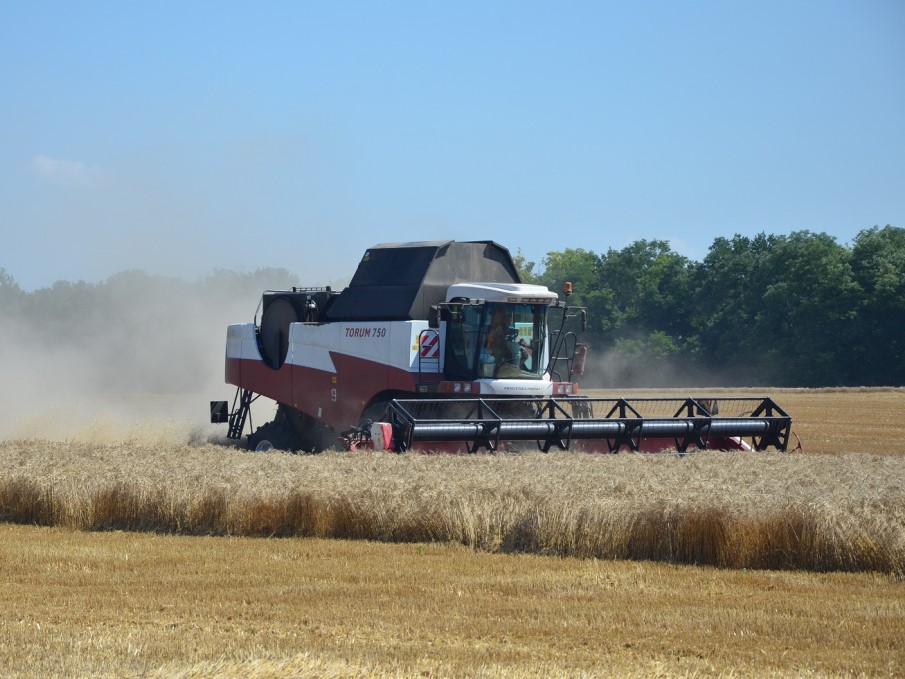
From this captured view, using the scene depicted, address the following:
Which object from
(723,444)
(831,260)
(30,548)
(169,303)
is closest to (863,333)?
(831,260)

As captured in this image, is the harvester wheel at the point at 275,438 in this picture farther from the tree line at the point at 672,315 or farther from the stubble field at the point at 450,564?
the tree line at the point at 672,315

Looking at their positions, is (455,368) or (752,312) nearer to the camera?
(455,368)

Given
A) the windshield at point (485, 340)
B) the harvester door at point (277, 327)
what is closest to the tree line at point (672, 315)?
the harvester door at point (277, 327)

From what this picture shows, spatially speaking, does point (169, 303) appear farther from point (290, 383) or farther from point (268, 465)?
point (268, 465)

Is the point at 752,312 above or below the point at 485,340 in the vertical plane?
above

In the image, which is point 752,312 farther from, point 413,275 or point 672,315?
point 413,275

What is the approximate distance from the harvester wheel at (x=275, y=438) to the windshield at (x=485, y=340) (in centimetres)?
337

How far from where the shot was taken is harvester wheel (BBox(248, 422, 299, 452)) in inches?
706

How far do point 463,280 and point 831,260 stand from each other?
4546cm

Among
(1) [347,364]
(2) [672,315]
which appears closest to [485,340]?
(1) [347,364]

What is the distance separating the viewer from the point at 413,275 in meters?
16.6

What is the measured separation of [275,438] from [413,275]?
12.0ft

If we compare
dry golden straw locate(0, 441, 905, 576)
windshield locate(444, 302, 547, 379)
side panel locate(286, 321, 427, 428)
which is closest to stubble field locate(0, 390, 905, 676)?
dry golden straw locate(0, 441, 905, 576)

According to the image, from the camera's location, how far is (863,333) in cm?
5278
